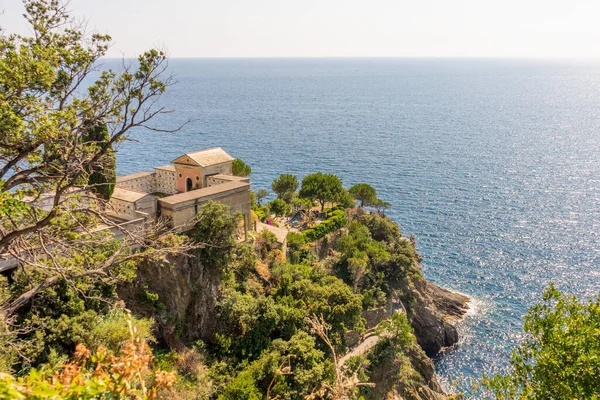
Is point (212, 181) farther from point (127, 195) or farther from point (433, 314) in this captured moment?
point (433, 314)

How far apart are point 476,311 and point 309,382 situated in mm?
35841

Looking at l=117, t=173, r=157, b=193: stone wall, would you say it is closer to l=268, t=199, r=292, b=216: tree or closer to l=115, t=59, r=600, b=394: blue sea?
l=115, t=59, r=600, b=394: blue sea

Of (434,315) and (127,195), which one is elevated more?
(127,195)

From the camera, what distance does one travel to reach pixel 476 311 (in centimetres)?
5469

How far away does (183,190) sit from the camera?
37688 mm

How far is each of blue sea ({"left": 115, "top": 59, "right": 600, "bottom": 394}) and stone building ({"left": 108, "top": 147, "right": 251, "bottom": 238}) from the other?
9.19 metres

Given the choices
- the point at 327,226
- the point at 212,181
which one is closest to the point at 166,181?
the point at 212,181

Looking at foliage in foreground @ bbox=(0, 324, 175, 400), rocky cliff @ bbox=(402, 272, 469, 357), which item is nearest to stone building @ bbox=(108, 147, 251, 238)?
foliage in foreground @ bbox=(0, 324, 175, 400)

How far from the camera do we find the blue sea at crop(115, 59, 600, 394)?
5566 centimetres

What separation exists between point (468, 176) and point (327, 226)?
55.9 metres

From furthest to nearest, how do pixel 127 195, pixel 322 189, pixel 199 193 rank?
1. pixel 322 189
2. pixel 199 193
3. pixel 127 195

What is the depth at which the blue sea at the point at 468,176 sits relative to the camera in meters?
55.7

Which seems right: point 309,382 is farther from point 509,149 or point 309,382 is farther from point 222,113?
point 222,113

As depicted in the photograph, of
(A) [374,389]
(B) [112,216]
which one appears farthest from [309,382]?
(B) [112,216]
